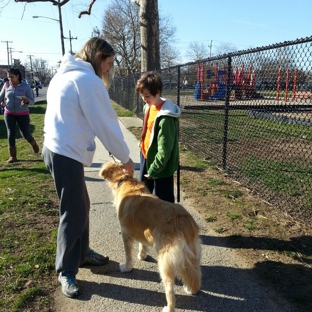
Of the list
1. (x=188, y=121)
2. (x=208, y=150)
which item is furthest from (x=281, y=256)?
(x=188, y=121)

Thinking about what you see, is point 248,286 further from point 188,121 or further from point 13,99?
point 188,121

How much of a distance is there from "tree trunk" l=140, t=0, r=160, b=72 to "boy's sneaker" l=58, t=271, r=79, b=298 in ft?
22.5

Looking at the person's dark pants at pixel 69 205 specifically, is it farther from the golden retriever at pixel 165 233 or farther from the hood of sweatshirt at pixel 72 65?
the hood of sweatshirt at pixel 72 65

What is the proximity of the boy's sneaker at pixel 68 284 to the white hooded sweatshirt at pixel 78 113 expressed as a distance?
105 cm

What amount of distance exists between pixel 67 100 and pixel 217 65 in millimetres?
6211

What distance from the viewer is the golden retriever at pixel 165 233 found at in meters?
2.43

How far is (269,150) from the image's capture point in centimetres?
791

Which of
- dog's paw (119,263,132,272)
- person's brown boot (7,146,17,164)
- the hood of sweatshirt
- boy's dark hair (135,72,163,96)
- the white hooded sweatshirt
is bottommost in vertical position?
dog's paw (119,263,132,272)

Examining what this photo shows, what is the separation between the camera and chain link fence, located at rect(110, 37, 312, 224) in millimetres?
5098

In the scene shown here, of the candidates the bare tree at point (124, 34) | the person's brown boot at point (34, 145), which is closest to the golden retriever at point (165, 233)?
the person's brown boot at point (34, 145)

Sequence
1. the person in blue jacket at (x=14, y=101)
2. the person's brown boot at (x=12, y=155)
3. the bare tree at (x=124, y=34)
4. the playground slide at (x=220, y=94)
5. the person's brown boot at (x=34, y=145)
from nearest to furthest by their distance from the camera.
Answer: the person in blue jacket at (x=14, y=101), the person's brown boot at (x=12, y=155), the person's brown boot at (x=34, y=145), the playground slide at (x=220, y=94), the bare tree at (x=124, y=34)

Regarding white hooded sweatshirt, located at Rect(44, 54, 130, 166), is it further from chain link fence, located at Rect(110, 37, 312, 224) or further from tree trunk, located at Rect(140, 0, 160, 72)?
tree trunk, located at Rect(140, 0, 160, 72)

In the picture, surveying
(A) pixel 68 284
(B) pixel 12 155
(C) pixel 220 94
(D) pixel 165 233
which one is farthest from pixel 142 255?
(C) pixel 220 94

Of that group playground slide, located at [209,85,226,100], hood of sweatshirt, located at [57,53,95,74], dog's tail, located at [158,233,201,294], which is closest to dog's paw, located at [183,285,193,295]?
dog's tail, located at [158,233,201,294]
